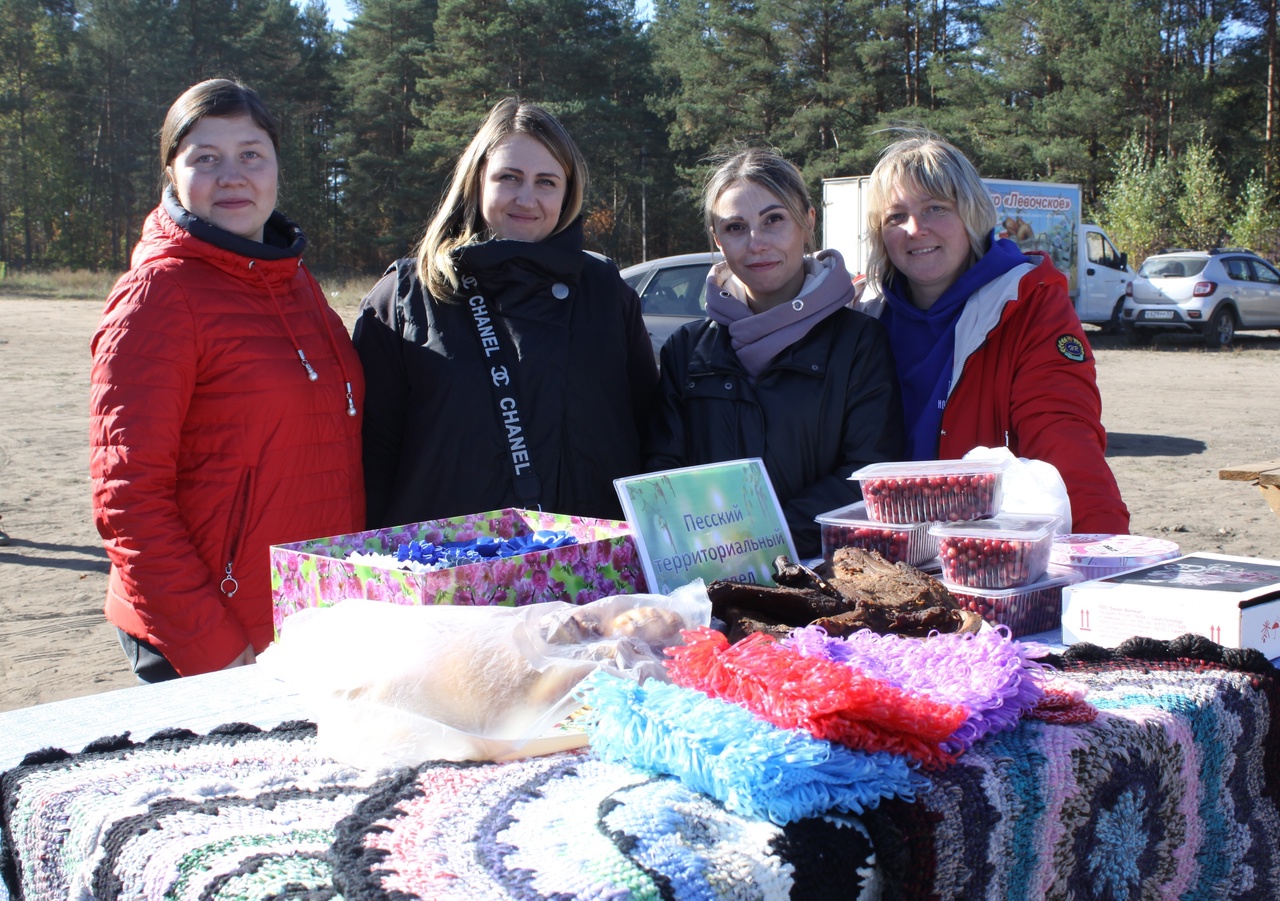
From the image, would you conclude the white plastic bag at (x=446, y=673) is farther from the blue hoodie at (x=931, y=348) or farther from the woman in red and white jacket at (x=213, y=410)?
the blue hoodie at (x=931, y=348)

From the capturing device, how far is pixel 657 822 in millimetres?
1027

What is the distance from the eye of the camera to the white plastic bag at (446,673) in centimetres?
128

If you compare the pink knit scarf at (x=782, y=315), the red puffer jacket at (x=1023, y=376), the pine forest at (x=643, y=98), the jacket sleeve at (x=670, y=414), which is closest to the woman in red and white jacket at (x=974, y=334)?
the red puffer jacket at (x=1023, y=376)

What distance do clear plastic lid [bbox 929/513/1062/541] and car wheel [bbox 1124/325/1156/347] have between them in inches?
834

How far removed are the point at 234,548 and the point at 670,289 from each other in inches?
286

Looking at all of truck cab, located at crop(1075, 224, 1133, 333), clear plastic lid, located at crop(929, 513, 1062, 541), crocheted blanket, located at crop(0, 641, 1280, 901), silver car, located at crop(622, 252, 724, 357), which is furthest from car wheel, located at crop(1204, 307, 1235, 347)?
crocheted blanket, located at crop(0, 641, 1280, 901)

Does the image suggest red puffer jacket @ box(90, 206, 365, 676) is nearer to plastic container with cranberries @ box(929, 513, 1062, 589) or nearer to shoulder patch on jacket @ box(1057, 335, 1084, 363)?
plastic container with cranberries @ box(929, 513, 1062, 589)

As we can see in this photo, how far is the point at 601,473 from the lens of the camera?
2.75 meters

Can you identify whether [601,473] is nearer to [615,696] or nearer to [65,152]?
[615,696]

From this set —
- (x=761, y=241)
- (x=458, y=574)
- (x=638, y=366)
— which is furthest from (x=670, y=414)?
(x=458, y=574)

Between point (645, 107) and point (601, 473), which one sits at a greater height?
point (645, 107)

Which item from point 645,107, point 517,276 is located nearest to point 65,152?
point 645,107

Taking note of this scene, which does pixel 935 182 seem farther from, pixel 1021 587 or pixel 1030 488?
pixel 1021 587

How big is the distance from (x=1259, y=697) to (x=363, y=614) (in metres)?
1.29
